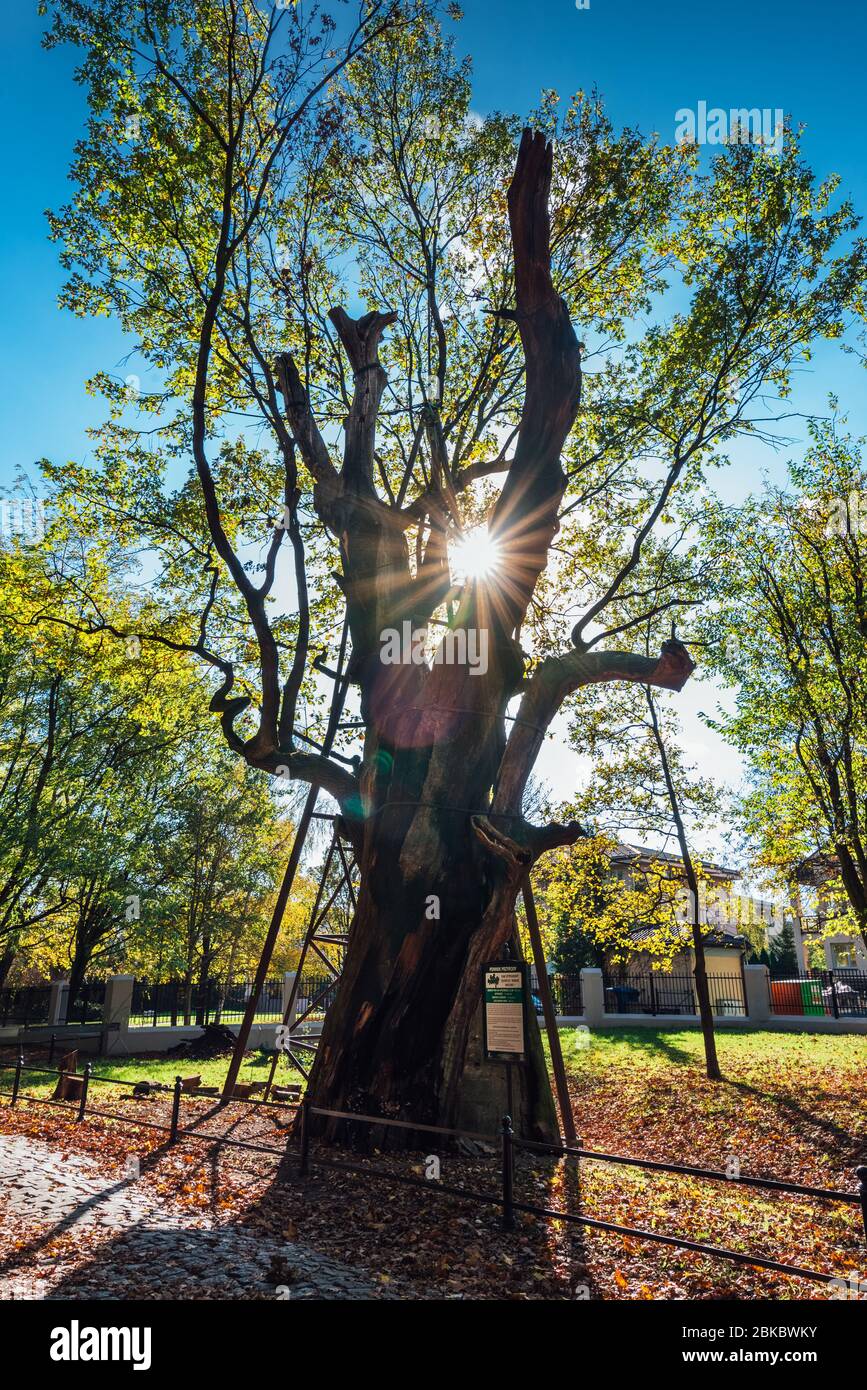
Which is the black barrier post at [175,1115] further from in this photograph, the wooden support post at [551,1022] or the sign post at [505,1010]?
the wooden support post at [551,1022]

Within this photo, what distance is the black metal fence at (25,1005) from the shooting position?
2486 centimetres

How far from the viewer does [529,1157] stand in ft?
30.2

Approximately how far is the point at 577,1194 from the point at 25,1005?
906 inches

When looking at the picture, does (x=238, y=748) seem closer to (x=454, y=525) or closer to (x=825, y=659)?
(x=454, y=525)

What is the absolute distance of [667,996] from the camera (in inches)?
1155

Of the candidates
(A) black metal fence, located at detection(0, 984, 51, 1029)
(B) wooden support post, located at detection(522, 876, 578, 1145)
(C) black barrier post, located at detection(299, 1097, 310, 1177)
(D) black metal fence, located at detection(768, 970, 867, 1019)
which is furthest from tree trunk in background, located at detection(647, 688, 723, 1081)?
(A) black metal fence, located at detection(0, 984, 51, 1029)

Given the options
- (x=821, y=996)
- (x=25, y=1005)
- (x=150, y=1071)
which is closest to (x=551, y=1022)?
(x=150, y=1071)

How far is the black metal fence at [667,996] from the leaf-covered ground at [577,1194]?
11547 mm

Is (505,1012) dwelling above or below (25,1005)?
above

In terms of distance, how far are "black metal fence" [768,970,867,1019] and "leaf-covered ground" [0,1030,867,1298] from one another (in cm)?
1168

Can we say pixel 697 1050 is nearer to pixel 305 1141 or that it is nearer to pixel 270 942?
pixel 270 942

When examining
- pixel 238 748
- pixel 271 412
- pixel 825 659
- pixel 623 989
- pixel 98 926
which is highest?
pixel 271 412
